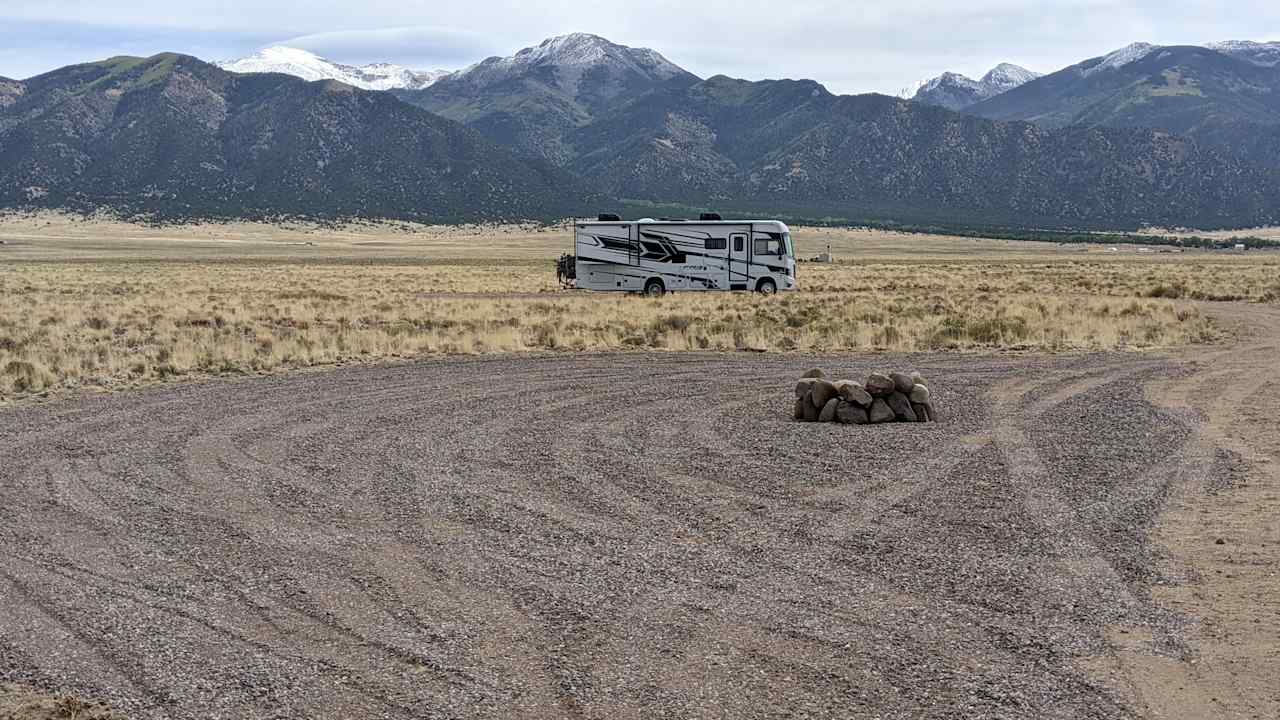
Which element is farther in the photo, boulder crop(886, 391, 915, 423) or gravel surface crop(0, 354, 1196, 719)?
boulder crop(886, 391, 915, 423)

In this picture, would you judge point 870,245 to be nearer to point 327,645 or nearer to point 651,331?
point 651,331

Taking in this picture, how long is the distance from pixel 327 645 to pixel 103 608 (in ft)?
6.03

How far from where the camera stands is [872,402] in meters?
16.1

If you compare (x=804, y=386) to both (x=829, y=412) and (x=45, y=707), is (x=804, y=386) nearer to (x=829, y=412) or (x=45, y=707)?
(x=829, y=412)

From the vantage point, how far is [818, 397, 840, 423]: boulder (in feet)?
52.9

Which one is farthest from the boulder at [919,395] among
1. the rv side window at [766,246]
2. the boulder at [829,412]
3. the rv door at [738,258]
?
the rv side window at [766,246]

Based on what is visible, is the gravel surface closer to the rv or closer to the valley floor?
the valley floor

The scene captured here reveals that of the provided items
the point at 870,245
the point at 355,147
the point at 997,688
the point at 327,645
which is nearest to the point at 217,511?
the point at 327,645

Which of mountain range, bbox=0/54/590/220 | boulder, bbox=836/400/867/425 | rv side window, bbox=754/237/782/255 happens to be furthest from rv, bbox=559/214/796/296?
mountain range, bbox=0/54/590/220

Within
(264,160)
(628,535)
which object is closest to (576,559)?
(628,535)

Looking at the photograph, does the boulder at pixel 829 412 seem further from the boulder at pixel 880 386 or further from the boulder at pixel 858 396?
the boulder at pixel 880 386

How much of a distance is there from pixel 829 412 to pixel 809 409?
0.32 meters

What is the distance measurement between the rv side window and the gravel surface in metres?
24.6

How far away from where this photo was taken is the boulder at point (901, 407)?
16002 mm
